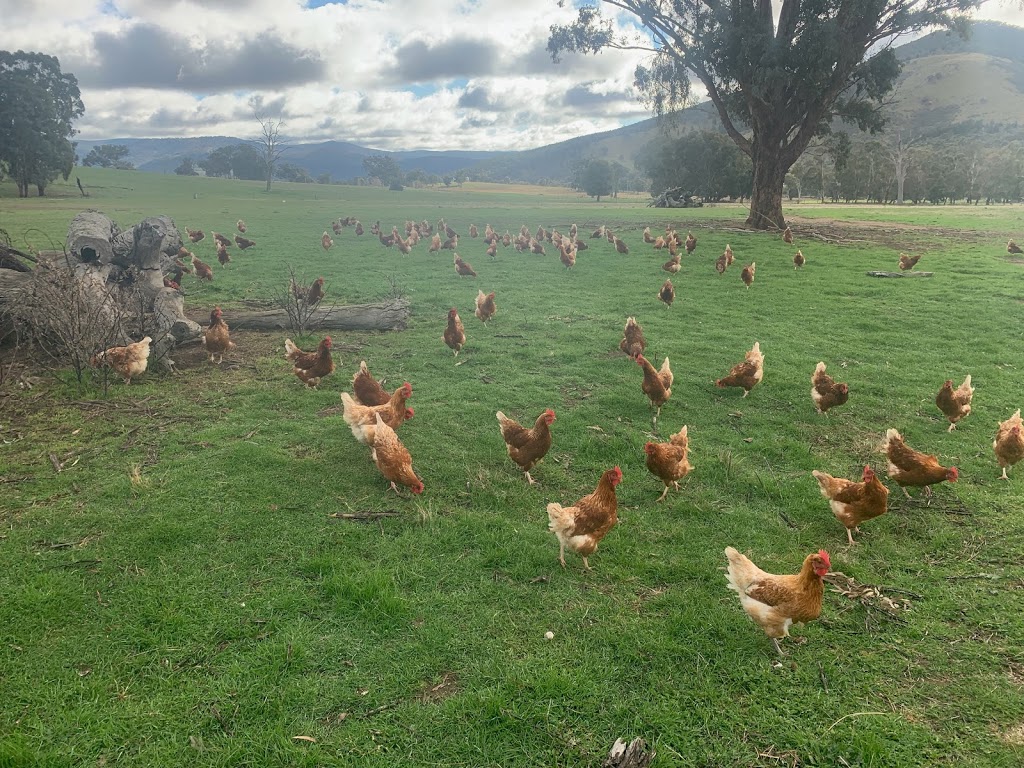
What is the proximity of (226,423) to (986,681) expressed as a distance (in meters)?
8.98

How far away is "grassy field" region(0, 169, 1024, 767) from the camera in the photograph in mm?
3672

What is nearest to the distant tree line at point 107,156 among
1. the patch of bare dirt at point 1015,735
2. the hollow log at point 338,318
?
the hollow log at point 338,318

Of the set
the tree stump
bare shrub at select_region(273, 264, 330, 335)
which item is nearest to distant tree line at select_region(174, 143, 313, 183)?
the tree stump

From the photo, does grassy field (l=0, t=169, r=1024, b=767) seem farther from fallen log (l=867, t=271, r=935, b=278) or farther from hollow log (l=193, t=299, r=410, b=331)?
fallen log (l=867, t=271, r=935, b=278)

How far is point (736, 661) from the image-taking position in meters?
4.25

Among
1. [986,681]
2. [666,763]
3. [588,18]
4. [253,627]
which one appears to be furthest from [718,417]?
[588,18]

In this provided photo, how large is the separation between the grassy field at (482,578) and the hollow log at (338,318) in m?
2.12

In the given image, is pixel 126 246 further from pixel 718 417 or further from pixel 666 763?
pixel 666 763

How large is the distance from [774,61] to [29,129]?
206 ft

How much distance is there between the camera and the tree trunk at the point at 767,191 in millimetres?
30578

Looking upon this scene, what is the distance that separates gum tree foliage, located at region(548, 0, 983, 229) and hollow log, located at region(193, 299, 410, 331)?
2266cm

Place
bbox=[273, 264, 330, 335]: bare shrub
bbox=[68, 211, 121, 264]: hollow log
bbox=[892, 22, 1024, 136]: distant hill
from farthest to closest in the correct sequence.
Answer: bbox=[892, 22, 1024, 136]: distant hill
bbox=[273, 264, 330, 335]: bare shrub
bbox=[68, 211, 121, 264]: hollow log

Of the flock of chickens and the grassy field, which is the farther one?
the flock of chickens

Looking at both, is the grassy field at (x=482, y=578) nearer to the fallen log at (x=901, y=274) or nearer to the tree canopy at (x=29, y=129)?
the fallen log at (x=901, y=274)
